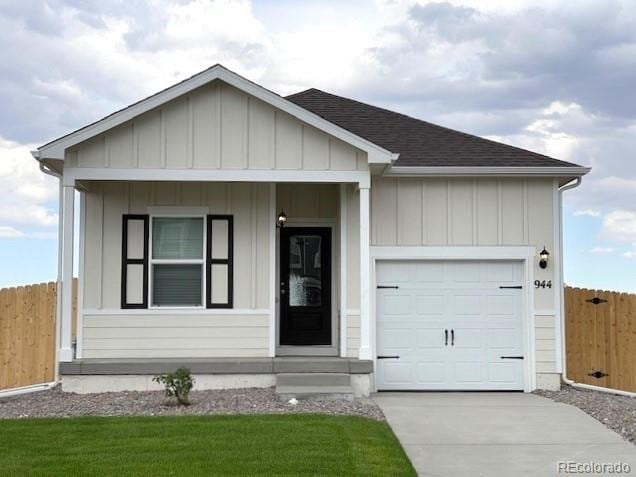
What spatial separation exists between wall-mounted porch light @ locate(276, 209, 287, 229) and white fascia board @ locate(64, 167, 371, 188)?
118 centimetres

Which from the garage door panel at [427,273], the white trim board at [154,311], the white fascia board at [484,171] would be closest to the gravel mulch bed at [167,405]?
the white trim board at [154,311]

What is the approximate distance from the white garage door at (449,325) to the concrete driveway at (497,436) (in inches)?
36.1

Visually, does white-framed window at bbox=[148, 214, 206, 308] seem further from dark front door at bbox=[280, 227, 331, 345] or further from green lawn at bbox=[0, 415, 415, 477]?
green lawn at bbox=[0, 415, 415, 477]

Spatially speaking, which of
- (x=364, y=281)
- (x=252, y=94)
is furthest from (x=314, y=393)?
(x=252, y=94)

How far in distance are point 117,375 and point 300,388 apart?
2766mm

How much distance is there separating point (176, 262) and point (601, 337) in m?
7.25

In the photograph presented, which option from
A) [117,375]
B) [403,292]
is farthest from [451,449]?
[117,375]

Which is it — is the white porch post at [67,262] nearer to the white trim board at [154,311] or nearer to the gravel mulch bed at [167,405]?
the white trim board at [154,311]

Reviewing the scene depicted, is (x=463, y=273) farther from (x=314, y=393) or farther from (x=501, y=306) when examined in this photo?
(x=314, y=393)

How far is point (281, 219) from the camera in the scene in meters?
12.5

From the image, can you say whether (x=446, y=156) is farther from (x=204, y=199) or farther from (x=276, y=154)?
(x=204, y=199)

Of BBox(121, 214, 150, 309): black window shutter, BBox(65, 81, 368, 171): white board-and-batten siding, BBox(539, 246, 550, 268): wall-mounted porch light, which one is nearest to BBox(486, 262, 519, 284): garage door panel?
BBox(539, 246, 550, 268): wall-mounted porch light

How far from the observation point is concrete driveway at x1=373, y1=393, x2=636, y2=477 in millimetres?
7660

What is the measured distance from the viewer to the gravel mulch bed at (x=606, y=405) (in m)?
9.39
